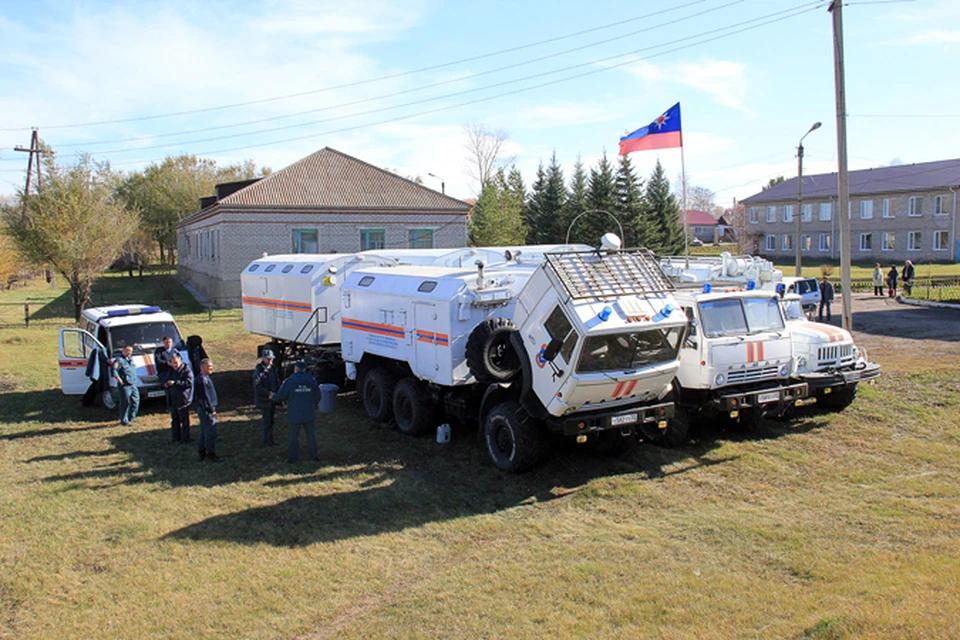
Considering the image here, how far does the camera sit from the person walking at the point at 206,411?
10.9m

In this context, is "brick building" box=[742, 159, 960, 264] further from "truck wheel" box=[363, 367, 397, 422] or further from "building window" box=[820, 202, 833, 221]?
"truck wheel" box=[363, 367, 397, 422]

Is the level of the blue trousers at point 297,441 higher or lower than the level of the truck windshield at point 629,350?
lower

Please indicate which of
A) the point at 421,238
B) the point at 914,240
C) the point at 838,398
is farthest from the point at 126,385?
the point at 914,240

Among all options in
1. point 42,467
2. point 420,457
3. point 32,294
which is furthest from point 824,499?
point 32,294

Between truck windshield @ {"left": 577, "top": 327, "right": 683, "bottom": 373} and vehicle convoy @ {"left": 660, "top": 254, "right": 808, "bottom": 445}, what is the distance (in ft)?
3.38

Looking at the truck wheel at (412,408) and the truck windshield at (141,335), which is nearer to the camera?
the truck wheel at (412,408)

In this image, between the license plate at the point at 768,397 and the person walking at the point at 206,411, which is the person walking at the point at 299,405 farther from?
the license plate at the point at 768,397

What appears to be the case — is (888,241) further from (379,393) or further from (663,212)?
(379,393)

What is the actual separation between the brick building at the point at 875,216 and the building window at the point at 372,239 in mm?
26893

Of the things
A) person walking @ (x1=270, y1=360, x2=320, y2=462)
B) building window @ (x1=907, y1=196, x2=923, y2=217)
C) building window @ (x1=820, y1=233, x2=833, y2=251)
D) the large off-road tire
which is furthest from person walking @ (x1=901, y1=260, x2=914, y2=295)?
person walking @ (x1=270, y1=360, x2=320, y2=462)

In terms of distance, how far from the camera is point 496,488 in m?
9.77

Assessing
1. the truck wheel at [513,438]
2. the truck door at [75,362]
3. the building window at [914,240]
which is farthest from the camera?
the building window at [914,240]

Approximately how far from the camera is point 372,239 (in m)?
39.3

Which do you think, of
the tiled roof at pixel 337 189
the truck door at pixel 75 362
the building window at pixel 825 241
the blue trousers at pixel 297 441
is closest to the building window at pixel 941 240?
the building window at pixel 825 241
